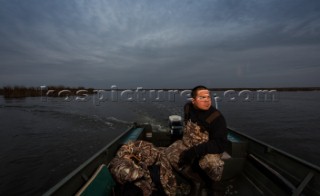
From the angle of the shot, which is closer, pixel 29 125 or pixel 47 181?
pixel 47 181

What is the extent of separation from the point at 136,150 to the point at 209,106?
1316mm

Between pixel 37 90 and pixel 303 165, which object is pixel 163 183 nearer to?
pixel 303 165

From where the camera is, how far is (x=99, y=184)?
266cm

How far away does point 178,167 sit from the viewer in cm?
330

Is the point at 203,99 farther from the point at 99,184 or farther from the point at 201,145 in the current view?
the point at 99,184

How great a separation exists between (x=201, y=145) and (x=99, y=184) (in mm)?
1477

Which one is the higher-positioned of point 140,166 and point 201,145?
point 201,145

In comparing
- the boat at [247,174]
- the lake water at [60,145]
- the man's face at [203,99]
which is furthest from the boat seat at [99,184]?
the lake water at [60,145]

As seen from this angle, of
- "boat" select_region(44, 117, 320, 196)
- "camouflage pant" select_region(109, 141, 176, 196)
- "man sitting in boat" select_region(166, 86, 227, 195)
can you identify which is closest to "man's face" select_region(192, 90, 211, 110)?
"man sitting in boat" select_region(166, 86, 227, 195)

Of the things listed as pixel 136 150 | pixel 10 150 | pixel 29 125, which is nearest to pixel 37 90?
pixel 29 125

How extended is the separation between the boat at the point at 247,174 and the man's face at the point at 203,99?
171cm

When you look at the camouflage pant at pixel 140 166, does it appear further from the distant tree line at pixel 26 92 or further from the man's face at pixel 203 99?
the distant tree line at pixel 26 92

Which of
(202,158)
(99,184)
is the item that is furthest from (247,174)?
(99,184)

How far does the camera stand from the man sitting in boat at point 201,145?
2861 mm
